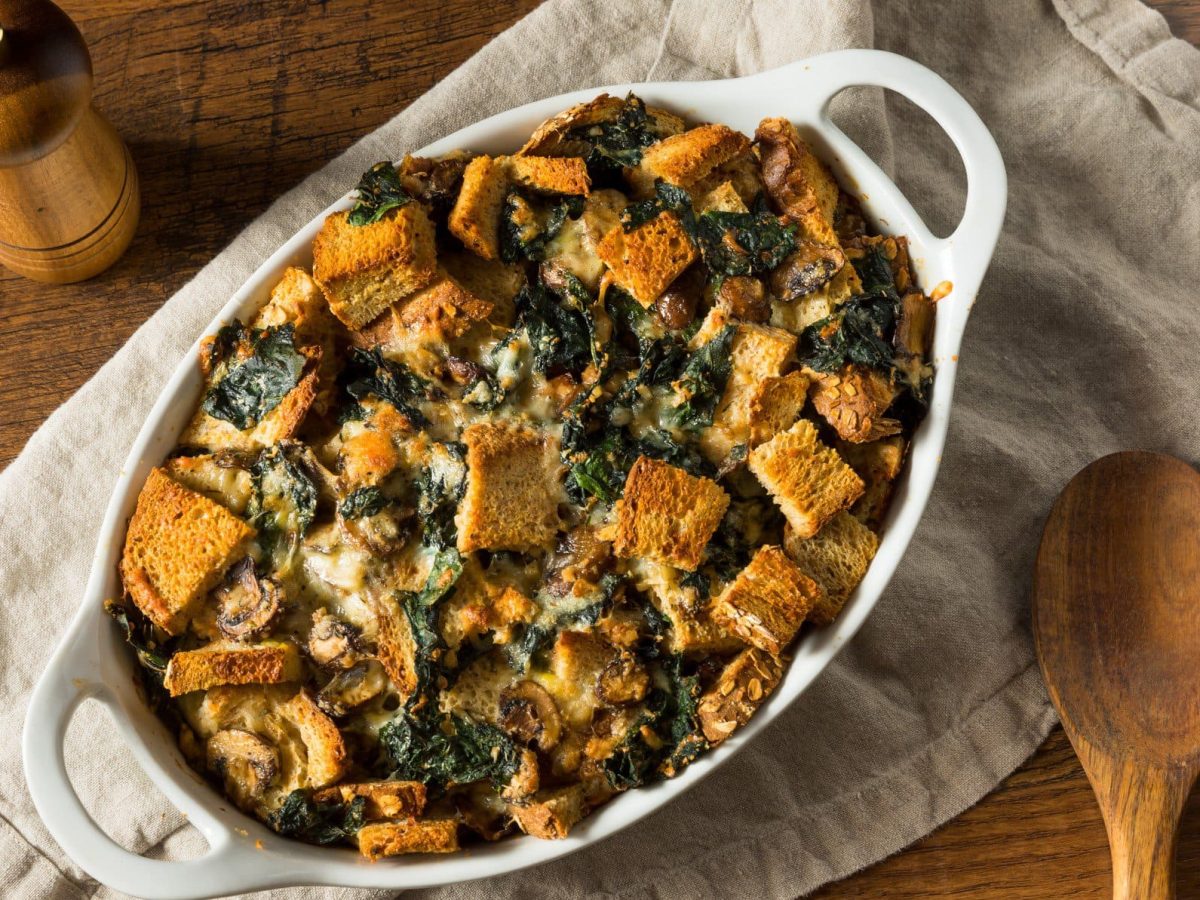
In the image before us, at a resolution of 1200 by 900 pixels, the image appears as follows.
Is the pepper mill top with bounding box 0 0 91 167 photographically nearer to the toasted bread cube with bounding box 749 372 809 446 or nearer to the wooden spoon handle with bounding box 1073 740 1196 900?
the toasted bread cube with bounding box 749 372 809 446

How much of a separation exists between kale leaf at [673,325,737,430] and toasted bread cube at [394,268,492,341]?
48cm

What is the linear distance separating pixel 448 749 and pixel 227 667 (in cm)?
52

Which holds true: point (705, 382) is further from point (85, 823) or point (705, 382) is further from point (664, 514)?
point (85, 823)

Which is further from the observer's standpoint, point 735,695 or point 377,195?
point 377,195

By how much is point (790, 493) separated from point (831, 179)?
2.87 feet

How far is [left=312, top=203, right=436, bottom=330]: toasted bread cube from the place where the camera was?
2.62m

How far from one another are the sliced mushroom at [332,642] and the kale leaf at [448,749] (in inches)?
7.1

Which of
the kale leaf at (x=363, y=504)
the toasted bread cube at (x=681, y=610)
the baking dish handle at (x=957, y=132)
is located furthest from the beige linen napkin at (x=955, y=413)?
the kale leaf at (x=363, y=504)

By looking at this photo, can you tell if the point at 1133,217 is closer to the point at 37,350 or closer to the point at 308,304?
the point at 308,304

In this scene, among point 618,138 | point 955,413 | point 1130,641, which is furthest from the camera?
point 955,413

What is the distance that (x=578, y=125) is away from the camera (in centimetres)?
279

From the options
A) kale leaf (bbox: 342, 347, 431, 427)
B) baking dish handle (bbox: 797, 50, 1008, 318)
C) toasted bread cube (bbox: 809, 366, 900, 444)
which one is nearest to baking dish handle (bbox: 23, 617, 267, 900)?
kale leaf (bbox: 342, 347, 431, 427)

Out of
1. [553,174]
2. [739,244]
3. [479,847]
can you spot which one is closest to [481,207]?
[553,174]

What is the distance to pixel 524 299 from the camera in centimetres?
275
